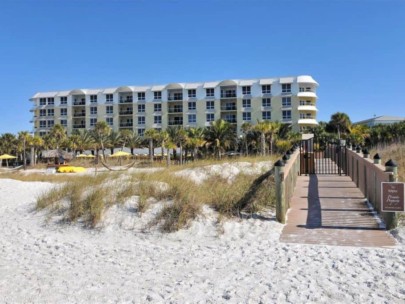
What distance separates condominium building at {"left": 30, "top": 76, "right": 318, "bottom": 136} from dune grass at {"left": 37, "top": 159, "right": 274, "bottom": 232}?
5838 centimetres

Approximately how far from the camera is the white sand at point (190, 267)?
200 inches

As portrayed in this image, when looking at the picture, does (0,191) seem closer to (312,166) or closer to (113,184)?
(113,184)

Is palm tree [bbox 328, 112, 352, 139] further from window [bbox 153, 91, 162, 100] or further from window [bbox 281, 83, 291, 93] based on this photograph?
window [bbox 153, 91, 162, 100]

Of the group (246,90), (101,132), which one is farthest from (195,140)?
(246,90)

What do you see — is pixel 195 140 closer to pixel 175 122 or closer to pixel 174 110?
pixel 175 122

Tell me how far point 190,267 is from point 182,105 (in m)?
73.4

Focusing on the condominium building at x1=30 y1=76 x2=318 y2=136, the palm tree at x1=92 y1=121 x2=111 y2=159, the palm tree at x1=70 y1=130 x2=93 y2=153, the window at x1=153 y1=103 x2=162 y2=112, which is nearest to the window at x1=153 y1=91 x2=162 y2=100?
the condominium building at x1=30 y1=76 x2=318 y2=136

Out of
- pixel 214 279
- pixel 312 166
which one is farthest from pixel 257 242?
pixel 312 166

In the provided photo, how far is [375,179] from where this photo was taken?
29.6 feet

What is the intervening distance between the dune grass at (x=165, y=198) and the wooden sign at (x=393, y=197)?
280 centimetres

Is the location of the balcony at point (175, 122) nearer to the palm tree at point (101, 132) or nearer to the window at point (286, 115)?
the palm tree at point (101, 132)

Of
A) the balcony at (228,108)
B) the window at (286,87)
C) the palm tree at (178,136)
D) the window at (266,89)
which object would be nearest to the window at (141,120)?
the palm tree at (178,136)

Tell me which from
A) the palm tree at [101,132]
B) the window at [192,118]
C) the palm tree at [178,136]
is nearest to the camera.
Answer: the palm tree at [178,136]

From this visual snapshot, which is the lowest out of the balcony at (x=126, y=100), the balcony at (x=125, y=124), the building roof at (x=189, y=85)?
the balcony at (x=125, y=124)
